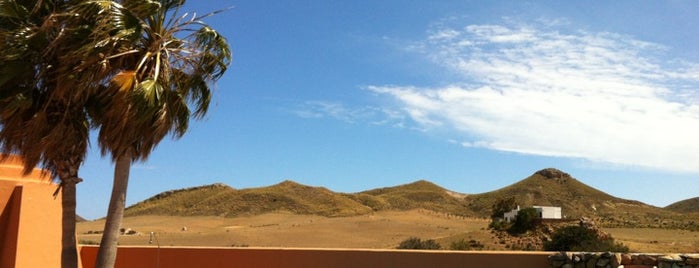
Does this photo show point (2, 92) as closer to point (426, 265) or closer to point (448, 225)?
point (426, 265)

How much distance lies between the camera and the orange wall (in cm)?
1482

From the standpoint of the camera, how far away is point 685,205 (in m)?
112

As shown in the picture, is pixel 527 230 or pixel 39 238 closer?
pixel 39 238

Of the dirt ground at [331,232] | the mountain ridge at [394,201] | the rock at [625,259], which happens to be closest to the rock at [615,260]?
the rock at [625,259]

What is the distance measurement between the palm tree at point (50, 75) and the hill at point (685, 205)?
366 feet

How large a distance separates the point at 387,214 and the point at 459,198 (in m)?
34.5

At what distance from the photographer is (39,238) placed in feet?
54.5

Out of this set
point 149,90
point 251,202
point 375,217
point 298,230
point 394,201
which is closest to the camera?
point 149,90

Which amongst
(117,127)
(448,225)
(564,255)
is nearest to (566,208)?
(448,225)

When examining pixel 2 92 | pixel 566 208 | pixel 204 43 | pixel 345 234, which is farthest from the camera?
pixel 566 208

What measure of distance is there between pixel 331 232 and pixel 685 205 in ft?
247

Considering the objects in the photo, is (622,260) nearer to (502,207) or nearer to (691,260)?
(691,260)

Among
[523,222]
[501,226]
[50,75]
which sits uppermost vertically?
[50,75]

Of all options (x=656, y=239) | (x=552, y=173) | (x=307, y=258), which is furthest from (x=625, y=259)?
(x=552, y=173)
